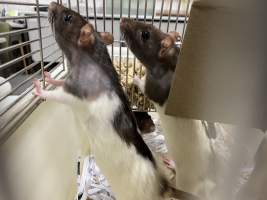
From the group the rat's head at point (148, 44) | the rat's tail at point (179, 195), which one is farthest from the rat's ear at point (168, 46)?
the rat's tail at point (179, 195)

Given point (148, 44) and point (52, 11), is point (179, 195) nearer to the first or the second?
point (148, 44)

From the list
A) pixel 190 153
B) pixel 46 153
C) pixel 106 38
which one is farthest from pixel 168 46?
pixel 46 153

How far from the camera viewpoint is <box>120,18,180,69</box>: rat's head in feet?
2.60

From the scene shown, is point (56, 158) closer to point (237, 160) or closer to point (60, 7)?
point (60, 7)

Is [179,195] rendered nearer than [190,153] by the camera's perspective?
Yes

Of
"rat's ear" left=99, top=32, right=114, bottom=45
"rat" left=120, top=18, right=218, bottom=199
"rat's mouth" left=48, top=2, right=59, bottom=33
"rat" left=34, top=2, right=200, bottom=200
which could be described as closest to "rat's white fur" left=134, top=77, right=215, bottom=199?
"rat" left=120, top=18, right=218, bottom=199

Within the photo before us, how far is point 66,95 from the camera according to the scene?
668mm

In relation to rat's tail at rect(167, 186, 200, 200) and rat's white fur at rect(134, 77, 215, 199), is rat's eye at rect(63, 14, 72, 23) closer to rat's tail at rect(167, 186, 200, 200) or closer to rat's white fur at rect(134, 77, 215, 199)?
rat's white fur at rect(134, 77, 215, 199)

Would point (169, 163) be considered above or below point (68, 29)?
below

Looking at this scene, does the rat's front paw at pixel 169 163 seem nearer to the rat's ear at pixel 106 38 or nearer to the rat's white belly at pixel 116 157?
the rat's white belly at pixel 116 157

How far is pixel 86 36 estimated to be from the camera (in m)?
0.71

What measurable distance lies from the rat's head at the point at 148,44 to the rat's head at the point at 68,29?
4.0 inches

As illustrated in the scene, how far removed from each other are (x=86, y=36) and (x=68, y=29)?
0.05 metres

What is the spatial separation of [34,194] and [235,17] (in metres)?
0.45
